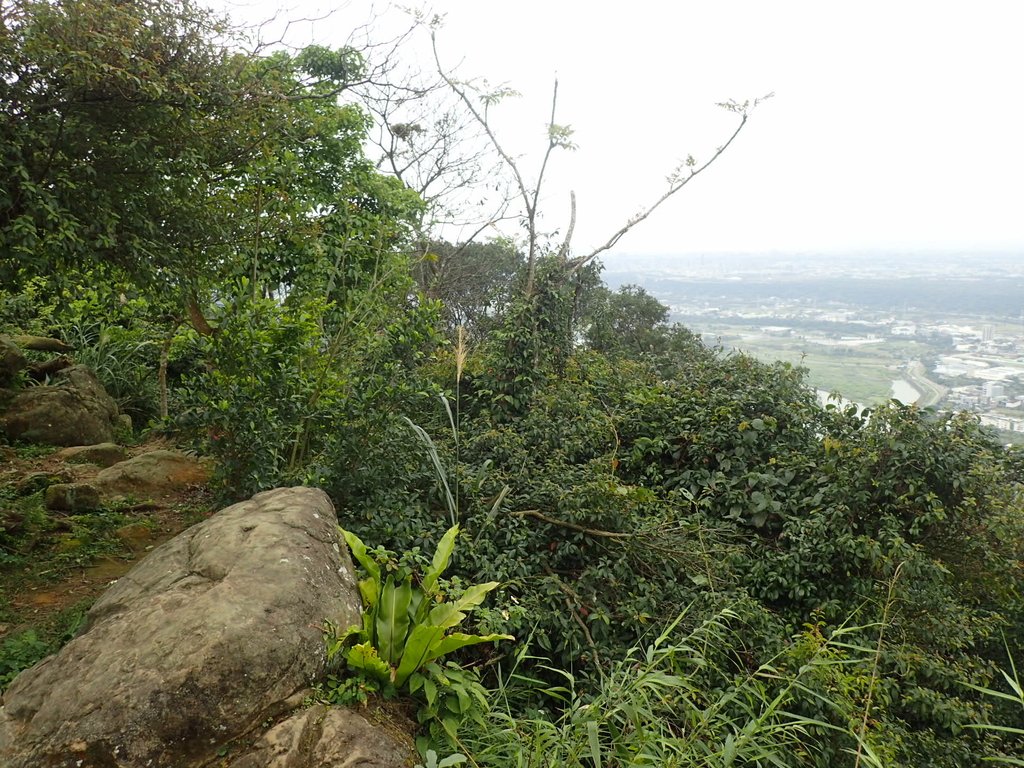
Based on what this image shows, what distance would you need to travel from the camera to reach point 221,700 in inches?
74.9

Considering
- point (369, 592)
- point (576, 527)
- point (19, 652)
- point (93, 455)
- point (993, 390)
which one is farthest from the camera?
point (993, 390)

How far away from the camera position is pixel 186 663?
1.92 metres

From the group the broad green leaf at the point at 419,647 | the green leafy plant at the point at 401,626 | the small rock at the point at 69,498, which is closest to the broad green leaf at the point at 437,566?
the green leafy plant at the point at 401,626

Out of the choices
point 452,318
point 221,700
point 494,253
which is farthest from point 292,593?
point 494,253

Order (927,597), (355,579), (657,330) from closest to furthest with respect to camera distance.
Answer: (355,579), (927,597), (657,330)

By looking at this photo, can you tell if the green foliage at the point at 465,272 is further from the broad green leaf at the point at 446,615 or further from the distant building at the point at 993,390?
the broad green leaf at the point at 446,615

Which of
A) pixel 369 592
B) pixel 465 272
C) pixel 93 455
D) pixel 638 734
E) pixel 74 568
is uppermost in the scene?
pixel 465 272

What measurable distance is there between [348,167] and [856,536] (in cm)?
827

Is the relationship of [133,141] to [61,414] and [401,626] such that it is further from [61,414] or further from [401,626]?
[61,414]

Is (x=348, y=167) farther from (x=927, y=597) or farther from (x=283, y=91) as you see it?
(x=927, y=597)

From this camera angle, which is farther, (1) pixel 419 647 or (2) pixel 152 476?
(2) pixel 152 476

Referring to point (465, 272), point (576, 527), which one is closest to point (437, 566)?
point (576, 527)

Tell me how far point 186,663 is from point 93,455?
4611 mm

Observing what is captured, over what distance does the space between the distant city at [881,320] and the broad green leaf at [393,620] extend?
3737mm
